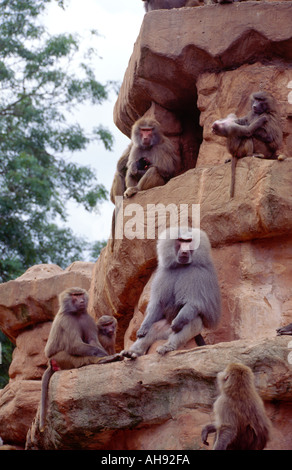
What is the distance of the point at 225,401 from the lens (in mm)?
5492

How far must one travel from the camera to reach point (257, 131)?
7949 millimetres

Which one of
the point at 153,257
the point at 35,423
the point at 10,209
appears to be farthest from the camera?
the point at 10,209

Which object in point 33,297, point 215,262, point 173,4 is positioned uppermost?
point 173,4

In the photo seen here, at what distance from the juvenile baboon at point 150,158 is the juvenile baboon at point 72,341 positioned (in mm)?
1707

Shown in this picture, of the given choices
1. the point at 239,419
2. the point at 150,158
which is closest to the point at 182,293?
the point at 239,419

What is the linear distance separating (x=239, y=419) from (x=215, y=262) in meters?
2.60

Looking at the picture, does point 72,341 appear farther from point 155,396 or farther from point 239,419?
point 239,419

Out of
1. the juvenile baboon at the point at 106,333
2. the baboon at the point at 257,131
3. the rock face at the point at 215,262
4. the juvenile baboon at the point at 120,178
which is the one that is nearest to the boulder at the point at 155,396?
the rock face at the point at 215,262

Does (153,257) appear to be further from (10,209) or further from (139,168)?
(10,209)

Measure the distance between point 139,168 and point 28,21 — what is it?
9.03 meters

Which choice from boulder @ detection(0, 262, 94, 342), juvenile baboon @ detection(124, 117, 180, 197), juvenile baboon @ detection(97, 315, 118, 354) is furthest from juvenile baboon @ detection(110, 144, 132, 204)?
juvenile baboon @ detection(97, 315, 118, 354)

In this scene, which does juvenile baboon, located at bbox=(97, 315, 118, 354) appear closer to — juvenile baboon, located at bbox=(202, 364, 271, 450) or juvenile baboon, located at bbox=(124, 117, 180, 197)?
juvenile baboon, located at bbox=(124, 117, 180, 197)

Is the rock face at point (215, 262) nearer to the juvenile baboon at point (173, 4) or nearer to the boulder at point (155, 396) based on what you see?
the boulder at point (155, 396)

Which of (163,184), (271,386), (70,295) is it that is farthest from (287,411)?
(163,184)
